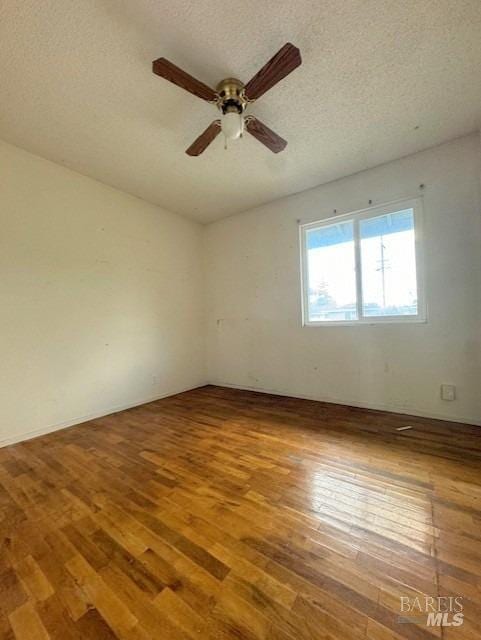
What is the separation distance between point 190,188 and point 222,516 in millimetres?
3310

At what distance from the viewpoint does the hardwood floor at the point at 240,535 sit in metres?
0.88

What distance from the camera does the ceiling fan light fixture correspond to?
167 centimetres

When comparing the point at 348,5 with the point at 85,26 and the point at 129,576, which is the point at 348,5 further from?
the point at 129,576

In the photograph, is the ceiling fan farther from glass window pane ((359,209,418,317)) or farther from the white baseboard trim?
the white baseboard trim

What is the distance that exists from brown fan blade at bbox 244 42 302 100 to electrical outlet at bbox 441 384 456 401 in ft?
9.42

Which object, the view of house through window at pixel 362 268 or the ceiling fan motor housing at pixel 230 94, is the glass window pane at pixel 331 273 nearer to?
the view of house through window at pixel 362 268

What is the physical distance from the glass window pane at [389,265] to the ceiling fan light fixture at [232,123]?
6.30 ft

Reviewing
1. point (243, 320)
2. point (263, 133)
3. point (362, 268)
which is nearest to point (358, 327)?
point (362, 268)

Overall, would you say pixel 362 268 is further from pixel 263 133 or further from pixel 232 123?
pixel 232 123

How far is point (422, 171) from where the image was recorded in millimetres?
2561

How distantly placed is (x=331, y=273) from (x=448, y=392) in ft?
5.66

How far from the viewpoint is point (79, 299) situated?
281cm

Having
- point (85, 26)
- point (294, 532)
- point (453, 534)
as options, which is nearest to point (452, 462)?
point (453, 534)

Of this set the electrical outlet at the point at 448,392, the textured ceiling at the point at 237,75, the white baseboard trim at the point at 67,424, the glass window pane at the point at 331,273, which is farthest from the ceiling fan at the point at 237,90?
the white baseboard trim at the point at 67,424
